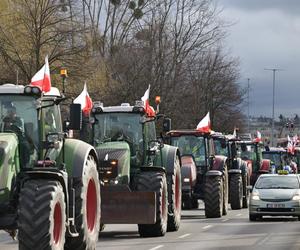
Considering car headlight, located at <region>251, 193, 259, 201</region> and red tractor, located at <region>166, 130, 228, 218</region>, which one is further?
red tractor, located at <region>166, 130, 228, 218</region>

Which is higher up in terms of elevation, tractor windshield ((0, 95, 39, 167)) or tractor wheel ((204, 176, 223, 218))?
tractor windshield ((0, 95, 39, 167))

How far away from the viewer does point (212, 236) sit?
18734mm

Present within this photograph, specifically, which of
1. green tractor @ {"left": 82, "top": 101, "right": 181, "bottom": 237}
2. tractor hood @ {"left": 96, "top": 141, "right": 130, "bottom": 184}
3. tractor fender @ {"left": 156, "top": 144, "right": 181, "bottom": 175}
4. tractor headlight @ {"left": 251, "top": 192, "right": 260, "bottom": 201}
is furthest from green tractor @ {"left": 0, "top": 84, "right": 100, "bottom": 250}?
tractor headlight @ {"left": 251, "top": 192, "right": 260, "bottom": 201}

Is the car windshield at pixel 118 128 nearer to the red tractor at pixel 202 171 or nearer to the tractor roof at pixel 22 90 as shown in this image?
the red tractor at pixel 202 171

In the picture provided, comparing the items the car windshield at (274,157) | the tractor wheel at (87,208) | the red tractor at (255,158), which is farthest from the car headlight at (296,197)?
the car windshield at (274,157)

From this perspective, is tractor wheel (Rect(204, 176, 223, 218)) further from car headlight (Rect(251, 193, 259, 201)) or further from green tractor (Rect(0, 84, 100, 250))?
green tractor (Rect(0, 84, 100, 250))

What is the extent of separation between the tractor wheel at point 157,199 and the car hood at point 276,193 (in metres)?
6.68

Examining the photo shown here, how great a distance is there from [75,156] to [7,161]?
1.82 m

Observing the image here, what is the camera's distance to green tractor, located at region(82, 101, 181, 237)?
17297 millimetres

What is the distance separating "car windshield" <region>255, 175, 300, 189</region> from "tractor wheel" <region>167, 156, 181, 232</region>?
5828mm

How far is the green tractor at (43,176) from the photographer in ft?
36.0

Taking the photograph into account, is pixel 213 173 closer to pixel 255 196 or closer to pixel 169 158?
pixel 255 196

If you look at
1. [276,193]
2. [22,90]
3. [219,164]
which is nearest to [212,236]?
[276,193]

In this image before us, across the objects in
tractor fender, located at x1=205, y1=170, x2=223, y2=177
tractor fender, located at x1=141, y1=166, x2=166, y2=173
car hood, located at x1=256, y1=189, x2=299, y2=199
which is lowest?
car hood, located at x1=256, y1=189, x2=299, y2=199
